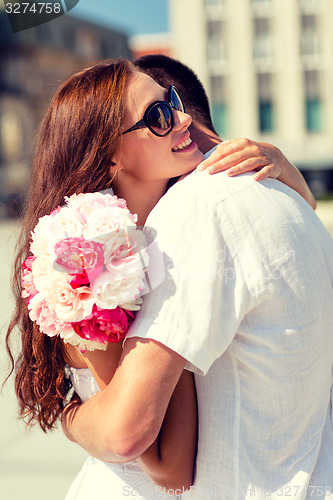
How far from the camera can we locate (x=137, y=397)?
115cm

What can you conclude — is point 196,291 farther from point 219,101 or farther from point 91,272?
point 219,101

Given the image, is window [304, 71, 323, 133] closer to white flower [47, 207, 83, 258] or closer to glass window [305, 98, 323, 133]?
glass window [305, 98, 323, 133]

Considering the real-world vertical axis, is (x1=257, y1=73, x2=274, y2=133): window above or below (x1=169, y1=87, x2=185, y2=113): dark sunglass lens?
below

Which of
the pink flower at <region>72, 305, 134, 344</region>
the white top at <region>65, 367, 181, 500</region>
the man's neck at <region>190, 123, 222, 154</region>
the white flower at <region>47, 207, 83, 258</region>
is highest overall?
the white flower at <region>47, 207, 83, 258</region>

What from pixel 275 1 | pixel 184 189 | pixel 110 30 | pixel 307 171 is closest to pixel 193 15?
pixel 275 1

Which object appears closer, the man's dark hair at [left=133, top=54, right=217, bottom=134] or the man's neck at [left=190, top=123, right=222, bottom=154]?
the man's neck at [left=190, top=123, right=222, bottom=154]

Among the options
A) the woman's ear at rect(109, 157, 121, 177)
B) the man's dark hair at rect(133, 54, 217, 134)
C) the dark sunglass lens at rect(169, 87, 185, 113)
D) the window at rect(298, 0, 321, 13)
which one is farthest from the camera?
the window at rect(298, 0, 321, 13)

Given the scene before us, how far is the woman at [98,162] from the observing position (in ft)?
4.84

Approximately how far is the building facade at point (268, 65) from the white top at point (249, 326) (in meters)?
32.2

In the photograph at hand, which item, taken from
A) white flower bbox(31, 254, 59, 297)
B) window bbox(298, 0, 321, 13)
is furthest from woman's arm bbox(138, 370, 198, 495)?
window bbox(298, 0, 321, 13)

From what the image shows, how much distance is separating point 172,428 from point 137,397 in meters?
0.20

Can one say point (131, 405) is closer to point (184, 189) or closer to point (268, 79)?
point (184, 189)

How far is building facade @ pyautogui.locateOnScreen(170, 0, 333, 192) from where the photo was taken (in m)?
32.4

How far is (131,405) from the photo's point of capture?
116 cm
